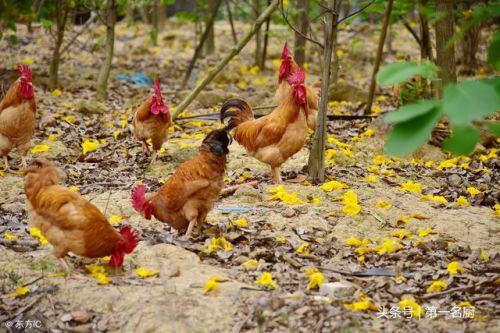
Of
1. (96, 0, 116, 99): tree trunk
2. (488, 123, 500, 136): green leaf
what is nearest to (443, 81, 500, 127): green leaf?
(488, 123, 500, 136): green leaf

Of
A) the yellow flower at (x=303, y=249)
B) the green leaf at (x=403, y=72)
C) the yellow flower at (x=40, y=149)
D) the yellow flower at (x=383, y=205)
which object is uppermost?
the green leaf at (x=403, y=72)

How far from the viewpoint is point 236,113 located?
758cm

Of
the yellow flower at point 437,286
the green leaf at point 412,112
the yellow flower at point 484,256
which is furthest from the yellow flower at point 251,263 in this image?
the green leaf at point 412,112

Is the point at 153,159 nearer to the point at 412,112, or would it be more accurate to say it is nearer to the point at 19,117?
the point at 19,117

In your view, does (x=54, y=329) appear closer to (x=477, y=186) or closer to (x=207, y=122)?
(x=477, y=186)

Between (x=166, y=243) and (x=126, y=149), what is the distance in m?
3.63

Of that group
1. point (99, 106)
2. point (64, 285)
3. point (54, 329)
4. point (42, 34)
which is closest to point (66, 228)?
point (64, 285)

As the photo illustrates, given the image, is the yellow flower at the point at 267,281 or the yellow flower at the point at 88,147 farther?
the yellow flower at the point at 88,147

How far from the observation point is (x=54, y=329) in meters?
4.08

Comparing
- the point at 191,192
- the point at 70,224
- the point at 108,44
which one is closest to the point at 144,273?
the point at 70,224

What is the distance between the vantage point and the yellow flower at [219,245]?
17.1 feet

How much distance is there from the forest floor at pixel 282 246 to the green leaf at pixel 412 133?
1846mm

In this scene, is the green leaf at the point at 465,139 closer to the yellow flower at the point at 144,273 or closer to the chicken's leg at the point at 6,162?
the yellow flower at the point at 144,273

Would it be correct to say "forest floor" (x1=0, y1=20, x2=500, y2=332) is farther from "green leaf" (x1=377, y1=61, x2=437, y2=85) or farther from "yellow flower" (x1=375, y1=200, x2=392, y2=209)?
"green leaf" (x1=377, y1=61, x2=437, y2=85)
